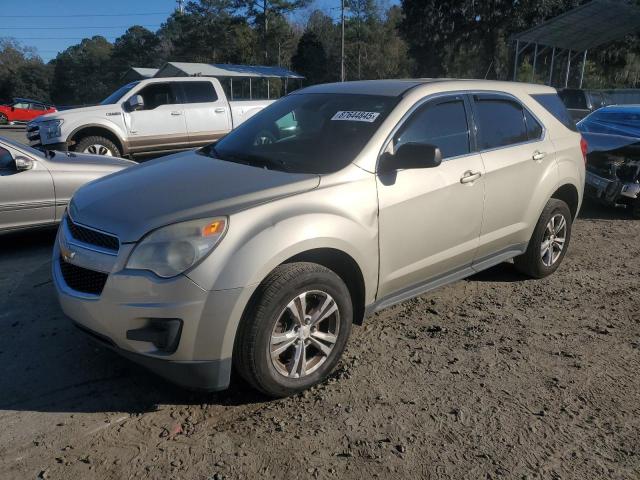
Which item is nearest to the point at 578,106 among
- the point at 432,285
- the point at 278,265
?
the point at 432,285

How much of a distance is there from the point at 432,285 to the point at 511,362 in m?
0.74

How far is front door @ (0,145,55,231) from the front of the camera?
5.63m

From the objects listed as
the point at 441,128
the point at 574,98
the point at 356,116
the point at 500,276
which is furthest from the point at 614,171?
the point at 574,98

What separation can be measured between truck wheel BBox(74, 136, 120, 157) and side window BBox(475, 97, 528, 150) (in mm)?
7863

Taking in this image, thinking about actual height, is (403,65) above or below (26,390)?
above

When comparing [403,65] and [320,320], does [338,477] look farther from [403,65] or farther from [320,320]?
[403,65]

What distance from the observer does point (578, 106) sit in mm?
18531

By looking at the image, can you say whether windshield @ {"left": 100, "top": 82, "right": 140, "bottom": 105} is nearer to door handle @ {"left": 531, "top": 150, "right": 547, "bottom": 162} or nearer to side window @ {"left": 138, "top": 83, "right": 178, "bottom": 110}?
side window @ {"left": 138, "top": 83, "right": 178, "bottom": 110}

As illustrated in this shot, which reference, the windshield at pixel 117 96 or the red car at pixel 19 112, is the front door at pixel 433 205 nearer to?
the windshield at pixel 117 96

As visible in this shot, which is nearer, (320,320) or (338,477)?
(338,477)

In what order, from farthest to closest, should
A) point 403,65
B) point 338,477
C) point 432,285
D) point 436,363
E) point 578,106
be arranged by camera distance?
point 403,65, point 578,106, point 432,285, point 436,363, point 338,477

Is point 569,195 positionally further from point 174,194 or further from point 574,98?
point 574,98

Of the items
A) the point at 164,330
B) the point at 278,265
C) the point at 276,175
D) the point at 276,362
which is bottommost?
the point at 276,362

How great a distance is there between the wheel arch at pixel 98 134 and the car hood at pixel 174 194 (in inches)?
286
